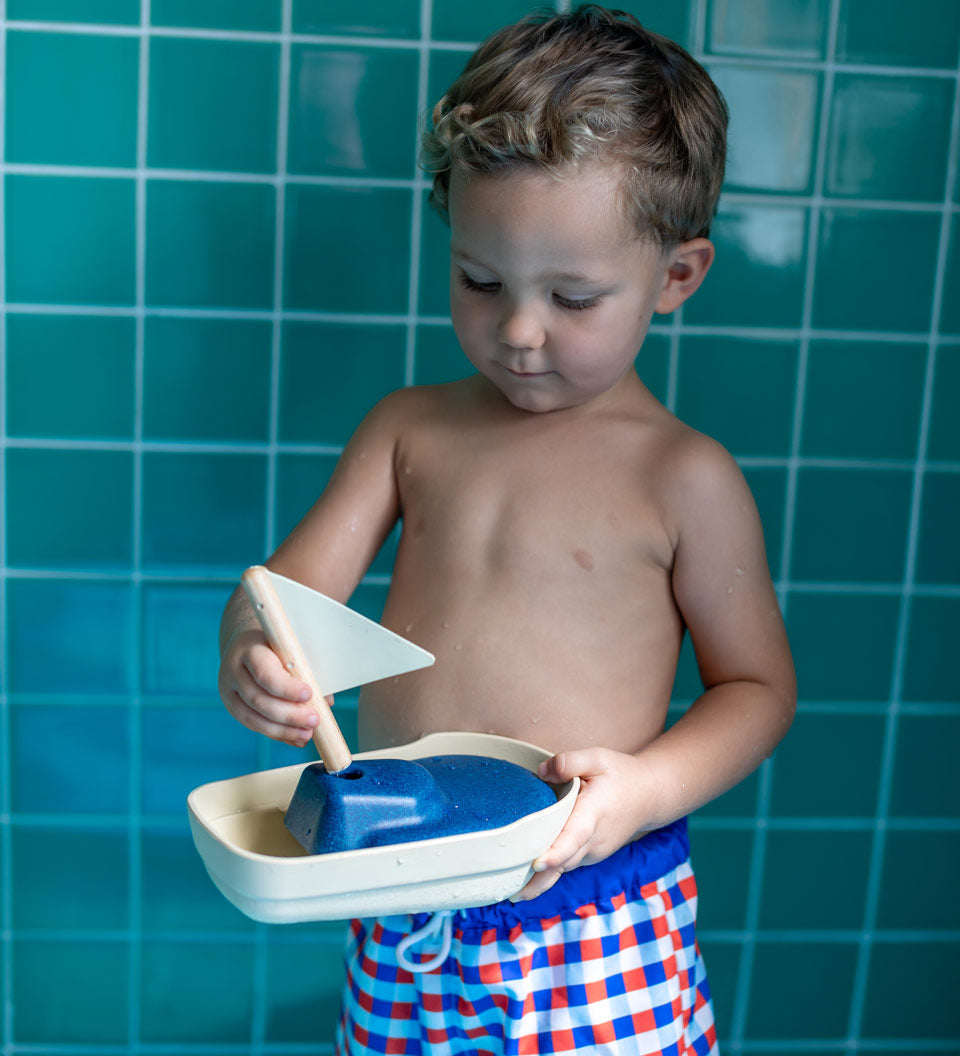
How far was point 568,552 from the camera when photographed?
0.91m

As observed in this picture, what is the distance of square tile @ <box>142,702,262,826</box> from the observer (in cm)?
128

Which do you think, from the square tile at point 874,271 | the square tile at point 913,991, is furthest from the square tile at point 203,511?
the square tile at point 913,991

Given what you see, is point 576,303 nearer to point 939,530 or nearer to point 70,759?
point 939,530

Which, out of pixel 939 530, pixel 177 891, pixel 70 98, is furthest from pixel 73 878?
pixel 939 530

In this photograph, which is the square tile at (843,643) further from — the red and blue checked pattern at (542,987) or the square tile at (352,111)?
the square tile at (352,111)

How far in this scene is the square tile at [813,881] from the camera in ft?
4.39

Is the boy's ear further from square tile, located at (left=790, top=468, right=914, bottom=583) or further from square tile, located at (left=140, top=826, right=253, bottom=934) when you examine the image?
square tile, located at (left=140, top=826, right=253, bottom=934)

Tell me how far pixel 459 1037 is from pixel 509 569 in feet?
1.18

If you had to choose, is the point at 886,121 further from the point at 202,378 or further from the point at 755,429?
the point at 202,378

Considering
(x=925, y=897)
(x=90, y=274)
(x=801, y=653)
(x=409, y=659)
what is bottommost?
(x=925, y=897)

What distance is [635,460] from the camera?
3.05ft

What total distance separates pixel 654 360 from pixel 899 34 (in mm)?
405

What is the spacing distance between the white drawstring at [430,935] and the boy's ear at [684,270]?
0.49m

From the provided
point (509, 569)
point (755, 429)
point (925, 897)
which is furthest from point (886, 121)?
point (925, 897)
